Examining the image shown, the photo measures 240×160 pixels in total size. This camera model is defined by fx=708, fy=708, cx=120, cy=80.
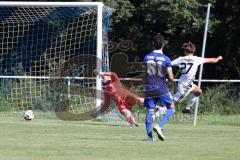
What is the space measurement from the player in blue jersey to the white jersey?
11.2 ft

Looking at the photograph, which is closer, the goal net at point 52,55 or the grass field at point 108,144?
the grass field at point 108,144

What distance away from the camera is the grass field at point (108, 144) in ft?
36.0

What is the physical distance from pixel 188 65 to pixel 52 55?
9.00 m

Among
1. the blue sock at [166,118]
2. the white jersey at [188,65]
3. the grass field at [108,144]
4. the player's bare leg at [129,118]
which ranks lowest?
the player's bare leg at [129,118]

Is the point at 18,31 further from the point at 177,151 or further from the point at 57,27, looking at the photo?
the point at 177,151

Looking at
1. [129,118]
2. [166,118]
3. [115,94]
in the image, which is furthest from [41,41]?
[166,118]

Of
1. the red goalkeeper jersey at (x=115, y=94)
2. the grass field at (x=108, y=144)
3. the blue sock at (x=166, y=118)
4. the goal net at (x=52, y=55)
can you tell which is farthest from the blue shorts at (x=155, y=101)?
the goal net at (x=52, y=55)

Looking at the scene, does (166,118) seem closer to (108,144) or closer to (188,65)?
Answer: (108,144)

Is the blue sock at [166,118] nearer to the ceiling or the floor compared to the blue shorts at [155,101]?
nearer to the floor

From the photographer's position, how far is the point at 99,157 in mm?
10742

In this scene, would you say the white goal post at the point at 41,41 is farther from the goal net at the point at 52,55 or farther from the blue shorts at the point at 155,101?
the blue shorts at the point at 155,101

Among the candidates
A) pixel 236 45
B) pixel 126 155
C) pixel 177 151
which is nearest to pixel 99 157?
pixel 126 155

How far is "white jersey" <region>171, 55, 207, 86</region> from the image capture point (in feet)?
58.1

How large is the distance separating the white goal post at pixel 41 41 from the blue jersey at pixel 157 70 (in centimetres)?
676
